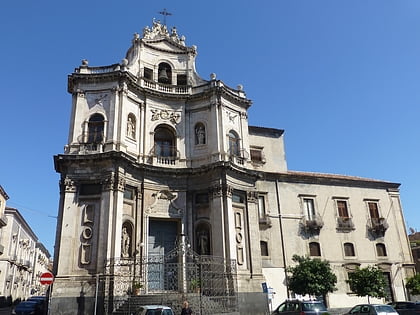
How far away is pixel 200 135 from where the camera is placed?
2681 centimetres

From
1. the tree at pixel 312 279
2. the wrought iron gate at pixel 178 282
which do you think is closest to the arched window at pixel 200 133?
the wrought iron gate at pixel 178 282

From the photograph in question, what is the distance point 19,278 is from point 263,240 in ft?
127

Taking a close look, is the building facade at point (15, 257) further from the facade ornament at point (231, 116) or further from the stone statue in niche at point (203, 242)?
the facade ornament at point (231, 116)

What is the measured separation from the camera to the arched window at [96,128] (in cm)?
2381

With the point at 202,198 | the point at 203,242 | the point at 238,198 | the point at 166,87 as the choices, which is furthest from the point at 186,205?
the point at 166,87

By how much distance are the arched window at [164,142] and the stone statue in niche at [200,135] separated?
66.9 inches

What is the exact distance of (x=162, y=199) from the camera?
24719 mm

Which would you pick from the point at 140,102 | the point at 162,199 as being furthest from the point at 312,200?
the point at 140,102

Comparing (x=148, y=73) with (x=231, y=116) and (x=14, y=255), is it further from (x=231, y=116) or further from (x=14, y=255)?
(x=14, y=255)

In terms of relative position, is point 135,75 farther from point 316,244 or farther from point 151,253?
point 316,244

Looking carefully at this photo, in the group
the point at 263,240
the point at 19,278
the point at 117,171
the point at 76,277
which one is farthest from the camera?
the point at 19,278

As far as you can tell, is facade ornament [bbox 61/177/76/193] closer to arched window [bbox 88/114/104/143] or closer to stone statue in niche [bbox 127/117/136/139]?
arched window [bbox 88/114/104/143]

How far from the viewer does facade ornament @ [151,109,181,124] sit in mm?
26484

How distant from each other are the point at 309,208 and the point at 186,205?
10384 mm
